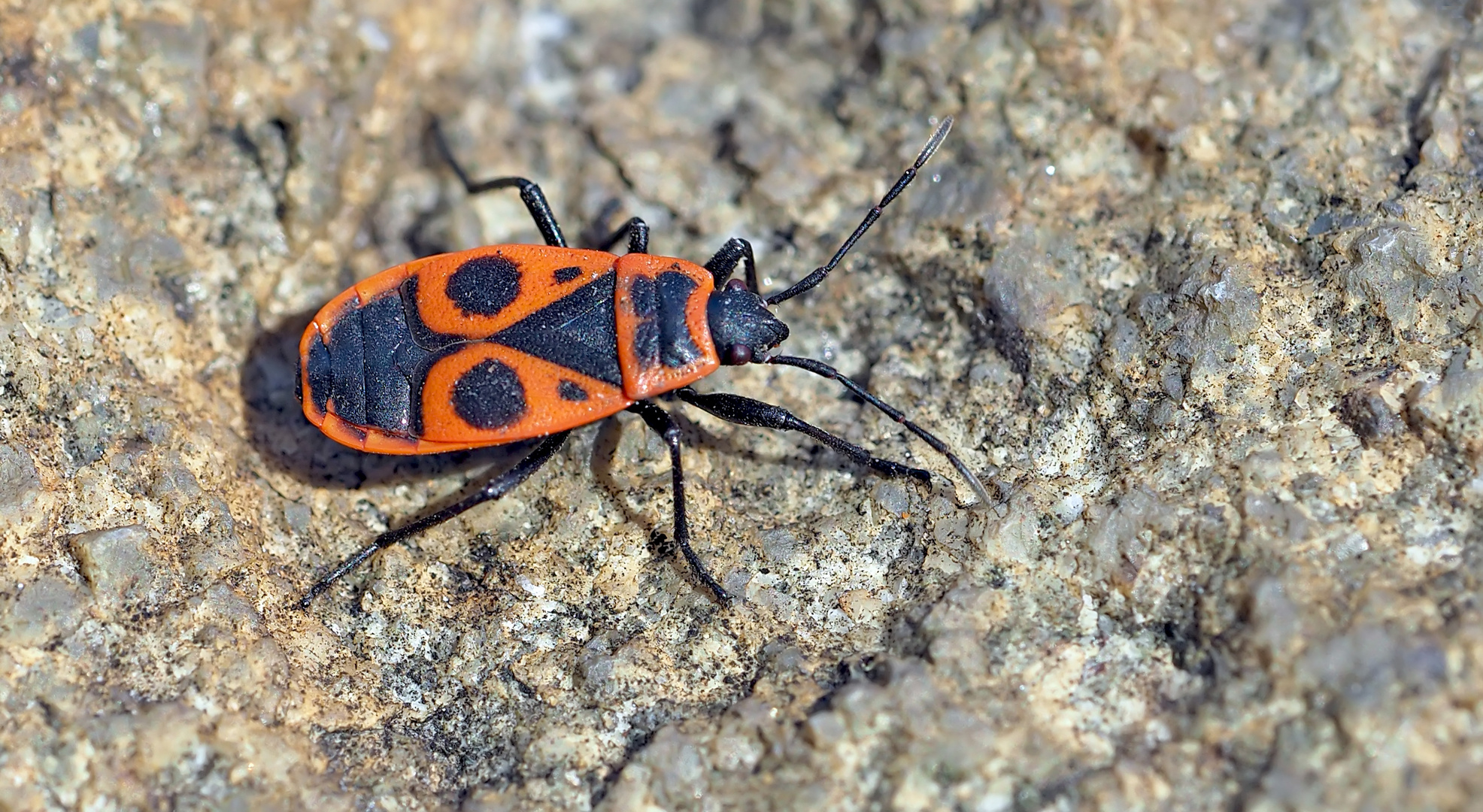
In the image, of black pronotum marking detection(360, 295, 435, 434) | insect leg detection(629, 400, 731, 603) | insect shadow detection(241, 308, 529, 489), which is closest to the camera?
insect leg detection(629, 400, 731, 603)

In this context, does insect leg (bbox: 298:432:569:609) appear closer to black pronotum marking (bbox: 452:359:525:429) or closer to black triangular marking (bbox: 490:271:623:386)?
black pronotum marking (bbox: 452:359:525:429)

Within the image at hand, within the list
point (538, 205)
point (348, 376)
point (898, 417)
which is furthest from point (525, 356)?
point (898, 417)

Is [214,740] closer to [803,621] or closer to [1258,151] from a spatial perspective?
[803,621]

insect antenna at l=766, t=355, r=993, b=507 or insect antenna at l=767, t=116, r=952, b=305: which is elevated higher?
insect antenna at l=767, t=116, r=952, b=305

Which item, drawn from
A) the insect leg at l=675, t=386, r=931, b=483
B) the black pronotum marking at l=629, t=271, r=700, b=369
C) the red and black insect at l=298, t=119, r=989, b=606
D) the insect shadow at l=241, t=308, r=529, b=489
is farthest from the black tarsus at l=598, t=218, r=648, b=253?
the insect shadow at l=241, t=308, r=529, b=489

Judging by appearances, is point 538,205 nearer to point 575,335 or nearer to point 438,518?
point 575,335

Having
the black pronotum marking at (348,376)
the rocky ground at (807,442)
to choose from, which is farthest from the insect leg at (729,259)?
the black pronotum marking at (348,376)

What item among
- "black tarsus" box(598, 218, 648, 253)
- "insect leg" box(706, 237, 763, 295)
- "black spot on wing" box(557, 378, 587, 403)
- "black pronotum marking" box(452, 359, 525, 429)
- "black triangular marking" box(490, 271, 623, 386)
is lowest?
"black pronotum marking" box(452, 359, 525, 429)

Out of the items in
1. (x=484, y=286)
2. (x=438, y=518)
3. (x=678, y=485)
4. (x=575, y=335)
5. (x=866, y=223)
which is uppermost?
(x=866, y=223)
